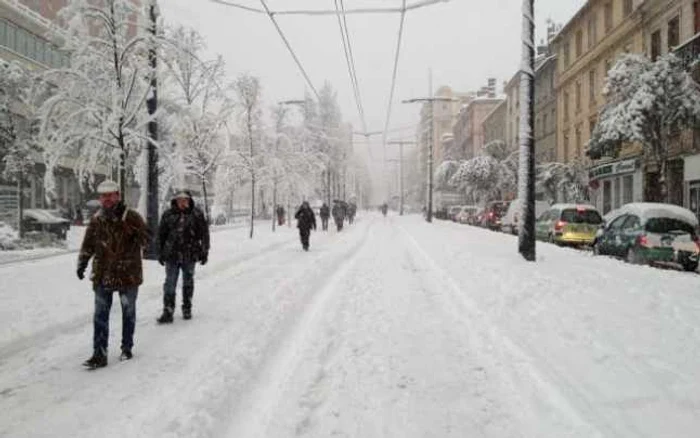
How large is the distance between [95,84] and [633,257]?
45.2 feet

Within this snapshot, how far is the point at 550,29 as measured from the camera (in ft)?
159

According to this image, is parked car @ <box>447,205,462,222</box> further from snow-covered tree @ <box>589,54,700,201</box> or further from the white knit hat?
the white knit hat

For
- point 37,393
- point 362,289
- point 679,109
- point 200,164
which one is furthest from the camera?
point 200,164

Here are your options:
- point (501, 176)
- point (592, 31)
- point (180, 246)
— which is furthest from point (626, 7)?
point (180, 246)

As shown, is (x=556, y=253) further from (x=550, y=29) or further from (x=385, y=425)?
(x=550, y=29)

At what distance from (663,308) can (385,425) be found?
5.28m

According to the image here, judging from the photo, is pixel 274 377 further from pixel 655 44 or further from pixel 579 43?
pixel 579 43

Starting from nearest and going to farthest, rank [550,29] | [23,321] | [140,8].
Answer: [23,321] → [140,8] → [550,29]

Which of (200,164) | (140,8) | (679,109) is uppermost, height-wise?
(140,8)

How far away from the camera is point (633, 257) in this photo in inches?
552

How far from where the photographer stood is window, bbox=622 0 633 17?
29.6 metres

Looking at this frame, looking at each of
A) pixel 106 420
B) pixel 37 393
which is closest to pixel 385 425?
pixel 106 420

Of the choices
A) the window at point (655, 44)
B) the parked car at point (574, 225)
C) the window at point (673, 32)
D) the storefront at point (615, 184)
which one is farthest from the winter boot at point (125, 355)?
the window at point (655, 44)

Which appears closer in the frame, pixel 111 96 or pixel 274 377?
pixel 274 377
